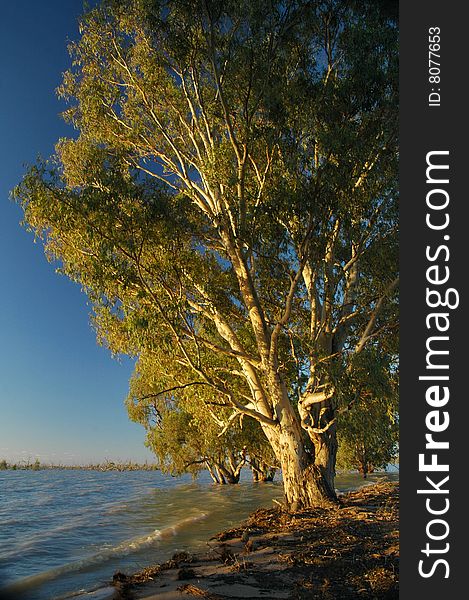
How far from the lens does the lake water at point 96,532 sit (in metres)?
9.62

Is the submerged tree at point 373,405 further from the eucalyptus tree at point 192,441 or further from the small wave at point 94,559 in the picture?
the eucalyptus tree at point 192,441

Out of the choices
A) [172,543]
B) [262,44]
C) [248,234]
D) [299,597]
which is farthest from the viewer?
[262,44]

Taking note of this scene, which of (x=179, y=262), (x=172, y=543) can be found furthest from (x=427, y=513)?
(x=179, y=262)

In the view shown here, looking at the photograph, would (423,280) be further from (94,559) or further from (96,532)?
(96,532)

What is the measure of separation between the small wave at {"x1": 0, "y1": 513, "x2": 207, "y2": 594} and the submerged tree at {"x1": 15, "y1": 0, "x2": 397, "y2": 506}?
132 inches

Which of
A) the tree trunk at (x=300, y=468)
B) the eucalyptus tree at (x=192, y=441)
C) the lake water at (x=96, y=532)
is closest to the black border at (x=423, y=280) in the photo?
the lake water at (x=96, y=532)

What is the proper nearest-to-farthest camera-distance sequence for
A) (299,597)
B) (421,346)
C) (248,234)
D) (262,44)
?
(421,346), (299,597), (248,234), (262,44)

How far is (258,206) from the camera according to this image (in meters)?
13.3

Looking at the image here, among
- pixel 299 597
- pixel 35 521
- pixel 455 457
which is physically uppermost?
pixel 455 457

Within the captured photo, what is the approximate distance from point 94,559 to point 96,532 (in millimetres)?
4296

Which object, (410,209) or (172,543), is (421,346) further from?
(172,543)

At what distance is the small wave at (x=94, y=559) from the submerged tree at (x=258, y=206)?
3.36m

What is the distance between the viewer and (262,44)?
47.7ft

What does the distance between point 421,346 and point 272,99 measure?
11.0m
